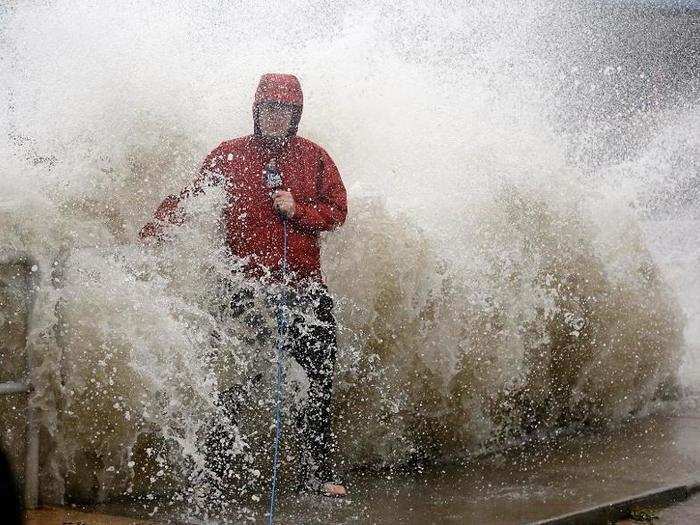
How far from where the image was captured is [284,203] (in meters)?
4.46

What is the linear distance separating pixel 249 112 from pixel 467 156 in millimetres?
1771

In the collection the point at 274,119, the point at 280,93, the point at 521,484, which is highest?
the point at 280,93

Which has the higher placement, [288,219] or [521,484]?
[288,219]

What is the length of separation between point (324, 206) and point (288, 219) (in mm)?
228

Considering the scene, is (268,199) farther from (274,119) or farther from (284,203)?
(274,119)

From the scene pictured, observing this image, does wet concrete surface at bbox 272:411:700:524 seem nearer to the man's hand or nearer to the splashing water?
the splashing water

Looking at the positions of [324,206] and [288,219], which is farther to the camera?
[324,206]

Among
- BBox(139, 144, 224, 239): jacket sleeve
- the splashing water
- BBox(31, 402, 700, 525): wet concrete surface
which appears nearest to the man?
BBox(139, 144, 224, 239): jacket sleeve

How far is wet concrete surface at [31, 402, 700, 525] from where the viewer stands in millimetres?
4211

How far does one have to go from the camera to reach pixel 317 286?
4605 mm

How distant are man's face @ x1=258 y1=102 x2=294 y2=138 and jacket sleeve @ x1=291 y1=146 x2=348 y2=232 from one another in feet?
0.88

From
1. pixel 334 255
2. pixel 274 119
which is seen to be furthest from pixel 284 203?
pixel 334 255

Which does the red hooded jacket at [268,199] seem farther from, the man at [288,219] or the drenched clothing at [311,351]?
the drenched clothing at [311,351]

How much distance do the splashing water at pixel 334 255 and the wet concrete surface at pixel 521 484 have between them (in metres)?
0.31
